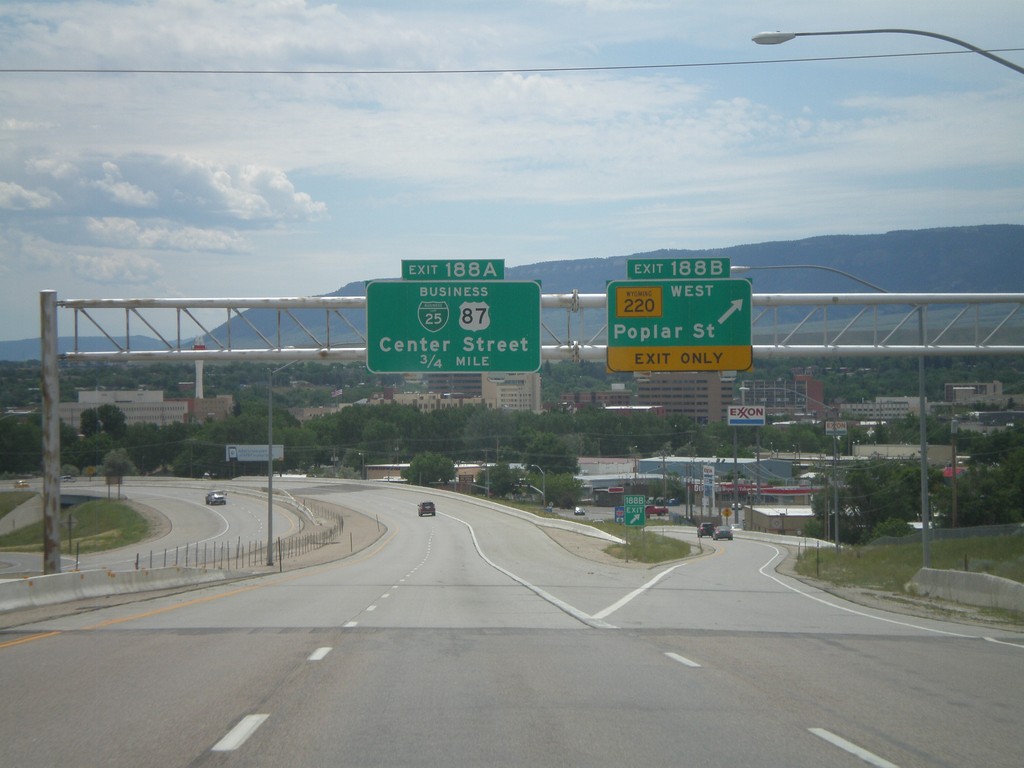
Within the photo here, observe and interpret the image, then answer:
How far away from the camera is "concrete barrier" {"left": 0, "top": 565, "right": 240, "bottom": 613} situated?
19127 millimetres

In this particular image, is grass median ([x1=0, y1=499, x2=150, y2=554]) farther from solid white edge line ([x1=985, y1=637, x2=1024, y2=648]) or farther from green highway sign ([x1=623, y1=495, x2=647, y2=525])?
solid white edge line ([x1=985, y1=637, x2=1024, y2=648])

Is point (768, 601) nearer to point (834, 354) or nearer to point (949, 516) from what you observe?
point (834, 354)

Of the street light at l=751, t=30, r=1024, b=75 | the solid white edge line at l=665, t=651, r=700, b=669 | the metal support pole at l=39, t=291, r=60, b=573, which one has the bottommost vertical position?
the solid white edge line at l=665, t=651, r=700, b=669

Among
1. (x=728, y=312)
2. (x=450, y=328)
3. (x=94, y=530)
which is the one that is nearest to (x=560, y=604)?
(x=450, y=328)

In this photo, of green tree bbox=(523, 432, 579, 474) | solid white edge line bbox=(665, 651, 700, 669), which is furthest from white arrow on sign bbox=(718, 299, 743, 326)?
green tree bbox=(523, 432, 579, 474)

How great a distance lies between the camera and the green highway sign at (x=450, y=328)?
23.0 m

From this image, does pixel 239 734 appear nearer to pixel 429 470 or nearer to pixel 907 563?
pixel 907 563

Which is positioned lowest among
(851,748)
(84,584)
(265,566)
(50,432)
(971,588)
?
(265,566)

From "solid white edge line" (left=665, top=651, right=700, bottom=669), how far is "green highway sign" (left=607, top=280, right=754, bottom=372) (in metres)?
10.2

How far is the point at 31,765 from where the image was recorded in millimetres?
7117

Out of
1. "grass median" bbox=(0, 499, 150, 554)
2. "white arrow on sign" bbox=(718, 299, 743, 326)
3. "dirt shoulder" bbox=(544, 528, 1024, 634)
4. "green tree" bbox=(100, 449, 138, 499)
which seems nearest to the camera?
"dirt shoulder" bbox=(544, 528, 1024, 634)

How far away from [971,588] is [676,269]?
10294 mm

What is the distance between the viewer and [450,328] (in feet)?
75.7

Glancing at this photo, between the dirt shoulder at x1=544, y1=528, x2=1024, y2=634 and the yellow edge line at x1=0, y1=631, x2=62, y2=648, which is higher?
the yellow edge line at x1=0, y1=631, x2=62, y2=648
